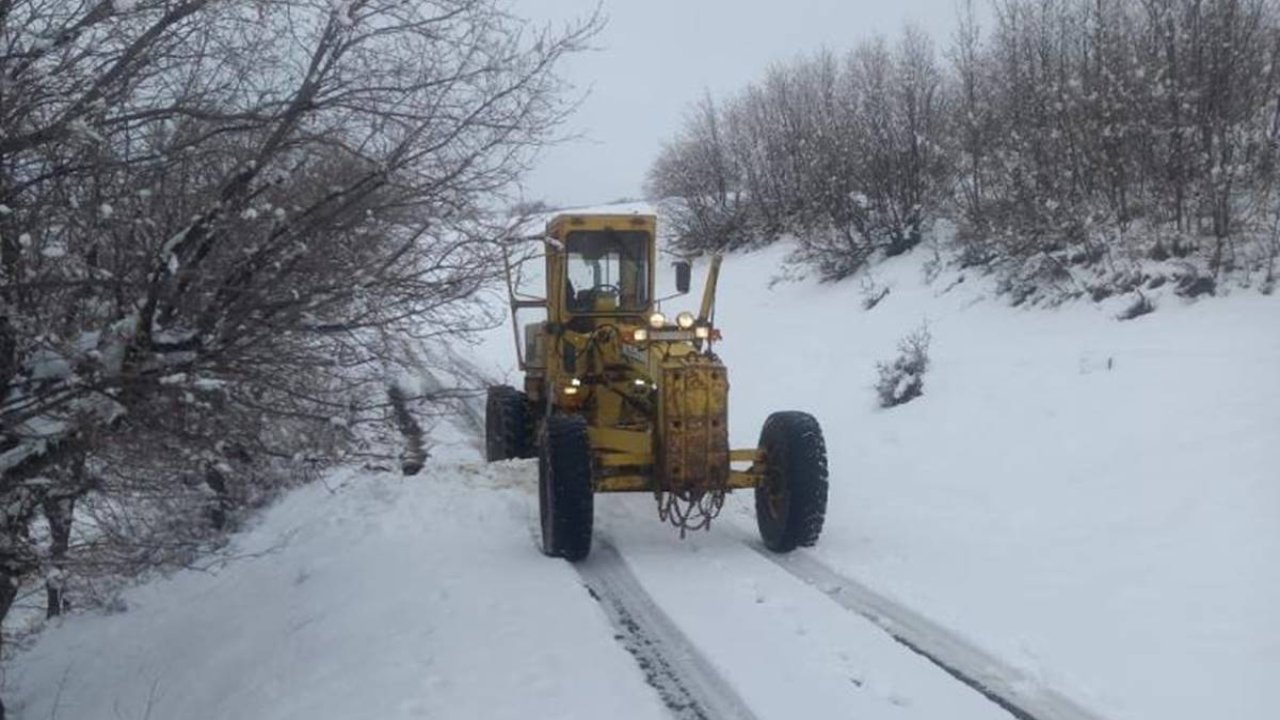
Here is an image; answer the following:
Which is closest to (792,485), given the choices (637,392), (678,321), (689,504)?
(689,504)

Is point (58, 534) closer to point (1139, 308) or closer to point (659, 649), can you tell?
point (659, 649)

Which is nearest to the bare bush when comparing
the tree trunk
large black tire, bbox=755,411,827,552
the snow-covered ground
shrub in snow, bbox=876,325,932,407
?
the tree trunk

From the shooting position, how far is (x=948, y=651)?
6.57 meters

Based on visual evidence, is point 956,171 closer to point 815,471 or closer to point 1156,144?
point 1156,144

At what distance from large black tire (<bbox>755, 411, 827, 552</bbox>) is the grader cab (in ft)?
0.03

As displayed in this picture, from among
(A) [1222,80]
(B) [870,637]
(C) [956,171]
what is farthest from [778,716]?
(C) [956,171]

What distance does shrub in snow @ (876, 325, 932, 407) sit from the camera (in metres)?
14.0

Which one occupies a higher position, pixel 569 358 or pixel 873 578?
pixel 569 358

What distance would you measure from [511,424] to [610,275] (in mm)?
2305

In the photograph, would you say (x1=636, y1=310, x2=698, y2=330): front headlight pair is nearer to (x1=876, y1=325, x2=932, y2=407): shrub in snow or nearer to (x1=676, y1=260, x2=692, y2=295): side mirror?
(x1=676, y1=260, x2=692, y2=295): side mirror

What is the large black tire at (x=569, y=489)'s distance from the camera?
8734 millimetres

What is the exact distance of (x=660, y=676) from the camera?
6367mm

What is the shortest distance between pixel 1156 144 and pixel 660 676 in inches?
439

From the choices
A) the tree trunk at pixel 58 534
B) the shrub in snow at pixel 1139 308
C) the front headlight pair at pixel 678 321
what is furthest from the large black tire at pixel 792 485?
the shrub in snow at pixel 1139 308
